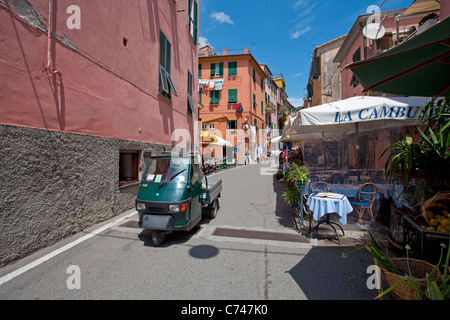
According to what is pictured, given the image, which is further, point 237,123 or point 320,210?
point 237,123

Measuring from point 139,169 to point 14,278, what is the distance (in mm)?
4426

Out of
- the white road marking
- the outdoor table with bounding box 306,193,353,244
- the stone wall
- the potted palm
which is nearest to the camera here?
the white road marking

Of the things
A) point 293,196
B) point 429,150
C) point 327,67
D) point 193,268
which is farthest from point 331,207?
point 327,67

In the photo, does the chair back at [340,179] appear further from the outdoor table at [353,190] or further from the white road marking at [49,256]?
the white road marking at [49,256]

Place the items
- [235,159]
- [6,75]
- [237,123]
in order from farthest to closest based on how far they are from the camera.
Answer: [237,123]
[235,159]
[6,75]

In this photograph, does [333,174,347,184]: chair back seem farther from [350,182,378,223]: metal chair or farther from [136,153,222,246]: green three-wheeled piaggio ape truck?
[136,153,222,246]: green three-wheeled piaggio ape truck

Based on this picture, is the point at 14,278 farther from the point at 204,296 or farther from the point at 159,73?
the point at 159,73

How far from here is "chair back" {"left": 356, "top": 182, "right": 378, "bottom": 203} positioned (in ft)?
15.5

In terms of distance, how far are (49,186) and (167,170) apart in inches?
88.3

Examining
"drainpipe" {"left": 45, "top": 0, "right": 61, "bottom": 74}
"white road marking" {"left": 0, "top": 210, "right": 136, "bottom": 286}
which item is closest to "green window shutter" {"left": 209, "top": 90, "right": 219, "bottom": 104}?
"drainpipe" {"left": 45, "top": 0, "right": 61, "bottom": 74}

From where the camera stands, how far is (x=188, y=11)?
38.1ft

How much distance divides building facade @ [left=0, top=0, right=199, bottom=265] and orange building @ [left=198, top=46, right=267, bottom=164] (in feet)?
65.5
